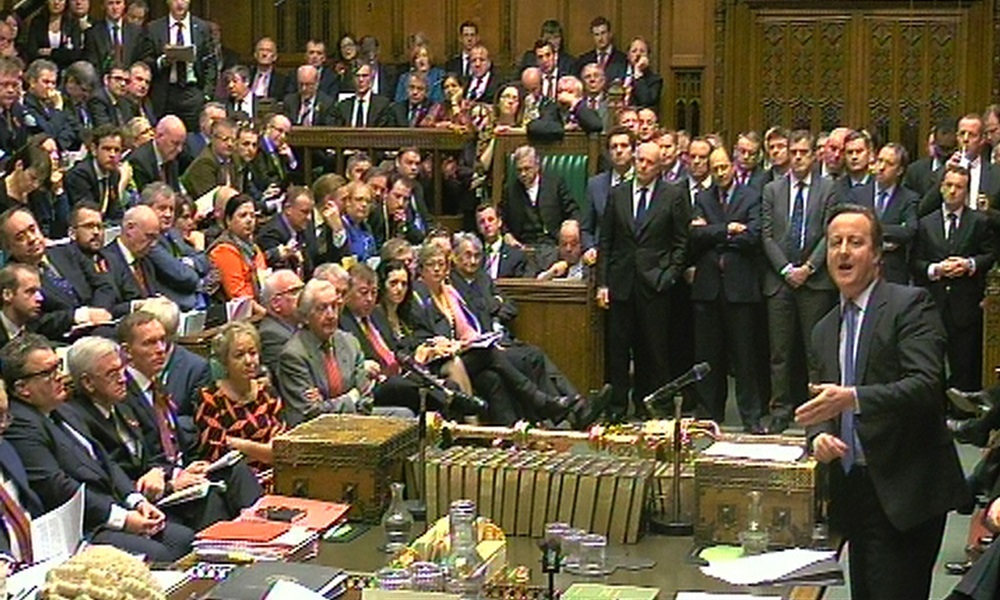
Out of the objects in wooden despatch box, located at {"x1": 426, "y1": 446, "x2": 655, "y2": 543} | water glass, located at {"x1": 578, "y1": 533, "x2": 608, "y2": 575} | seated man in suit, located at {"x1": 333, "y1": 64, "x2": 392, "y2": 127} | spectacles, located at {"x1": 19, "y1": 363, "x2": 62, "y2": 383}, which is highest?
seated man in suit, located at {"x1": 333, "y1": 64, "x2": 392, "y2": 127}

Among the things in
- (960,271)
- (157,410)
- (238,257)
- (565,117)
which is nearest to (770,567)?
(157,410)

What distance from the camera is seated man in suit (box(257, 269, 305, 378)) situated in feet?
23.8

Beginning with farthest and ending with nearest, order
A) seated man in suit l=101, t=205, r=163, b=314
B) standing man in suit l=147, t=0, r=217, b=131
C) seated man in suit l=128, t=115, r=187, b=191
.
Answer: standing man in suit l=147, t=0, r=217, b=131 < seated man in suit l=128, t=115, r=187, b=191 < seated man in suit l=101, t=205, r=163, b=314

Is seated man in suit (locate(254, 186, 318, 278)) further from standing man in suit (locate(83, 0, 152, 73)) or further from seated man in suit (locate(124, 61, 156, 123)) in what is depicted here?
standing man in suit (locate(83, 0, 152, 73))

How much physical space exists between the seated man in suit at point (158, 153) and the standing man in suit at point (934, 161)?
4140 mm

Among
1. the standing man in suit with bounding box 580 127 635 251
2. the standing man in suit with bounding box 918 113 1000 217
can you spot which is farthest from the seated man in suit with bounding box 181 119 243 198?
the standing man in suit with bounding box 918 113 1000 217

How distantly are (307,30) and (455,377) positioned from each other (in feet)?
22.9

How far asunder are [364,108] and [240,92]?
A: 2.83 feet

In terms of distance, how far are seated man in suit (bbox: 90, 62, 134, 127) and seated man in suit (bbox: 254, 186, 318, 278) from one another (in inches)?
70.0

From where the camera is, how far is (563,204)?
10.6 meters

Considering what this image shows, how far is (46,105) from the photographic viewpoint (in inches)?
397

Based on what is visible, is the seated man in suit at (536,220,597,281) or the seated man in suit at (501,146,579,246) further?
the seated man in suit at (501,146,579,246)

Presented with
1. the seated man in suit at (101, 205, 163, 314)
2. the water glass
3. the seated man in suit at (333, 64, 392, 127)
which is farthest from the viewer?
the seated man in suit at (333, 64, 392, 127)

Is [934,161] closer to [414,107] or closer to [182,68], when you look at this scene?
[414,107]
